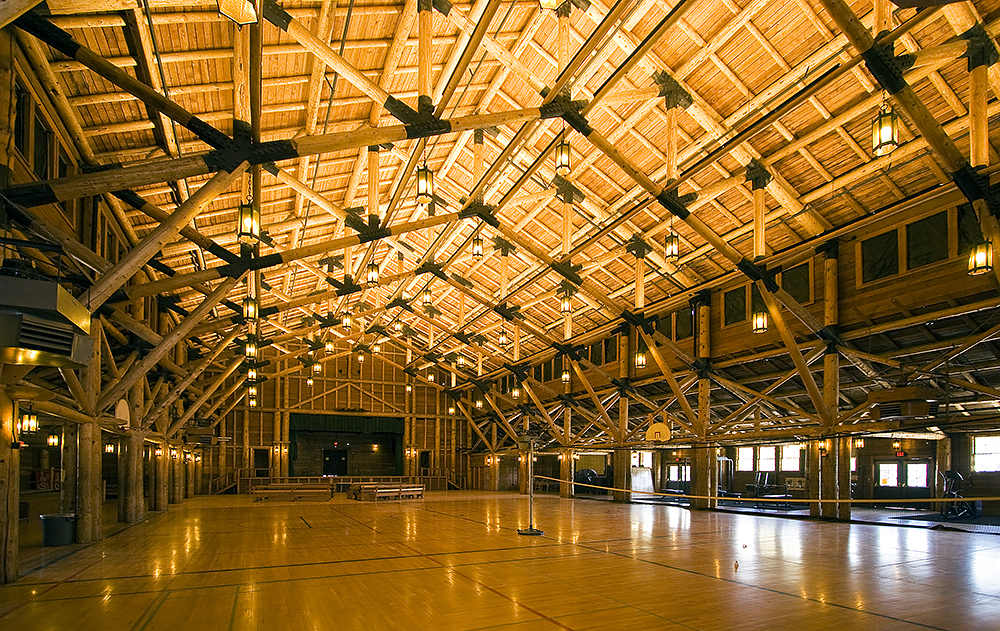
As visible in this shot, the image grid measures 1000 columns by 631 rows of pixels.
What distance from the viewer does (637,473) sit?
3238cm

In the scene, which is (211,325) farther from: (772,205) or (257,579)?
(772,205)

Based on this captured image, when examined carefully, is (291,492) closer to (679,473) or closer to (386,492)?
(386,492)

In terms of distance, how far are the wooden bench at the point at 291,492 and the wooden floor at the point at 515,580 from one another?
1062cm

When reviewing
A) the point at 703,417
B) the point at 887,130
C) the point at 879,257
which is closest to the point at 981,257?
the point at 887,130

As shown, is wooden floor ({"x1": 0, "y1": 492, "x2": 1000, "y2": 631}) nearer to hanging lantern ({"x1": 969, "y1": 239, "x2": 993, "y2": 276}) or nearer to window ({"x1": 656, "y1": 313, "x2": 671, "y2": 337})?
hanging lantern ({"x1": 969, "y1": 239, "x2": 993, "y2": 276})

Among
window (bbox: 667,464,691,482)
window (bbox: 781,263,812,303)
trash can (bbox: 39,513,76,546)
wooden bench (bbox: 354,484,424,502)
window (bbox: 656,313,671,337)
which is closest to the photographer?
trash can (bbox: 39,513,76,546)

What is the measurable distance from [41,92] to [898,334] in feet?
56.8

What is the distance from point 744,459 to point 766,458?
137 cm

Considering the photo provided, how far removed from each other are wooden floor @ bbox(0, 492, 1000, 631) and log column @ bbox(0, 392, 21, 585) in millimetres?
376

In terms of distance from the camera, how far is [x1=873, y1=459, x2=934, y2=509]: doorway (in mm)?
21266

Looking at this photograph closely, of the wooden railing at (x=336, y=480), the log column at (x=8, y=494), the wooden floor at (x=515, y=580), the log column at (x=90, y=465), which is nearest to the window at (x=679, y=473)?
the wooden railing at (x=336, y=480)

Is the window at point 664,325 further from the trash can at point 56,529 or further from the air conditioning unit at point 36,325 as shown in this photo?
the air conditioning unit at point 36,325

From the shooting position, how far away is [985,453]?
19219 millimetres

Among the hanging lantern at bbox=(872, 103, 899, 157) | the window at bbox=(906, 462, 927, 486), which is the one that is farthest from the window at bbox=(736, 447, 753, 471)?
the hanging lantern at bbox=(872, 103, 899, 157)
